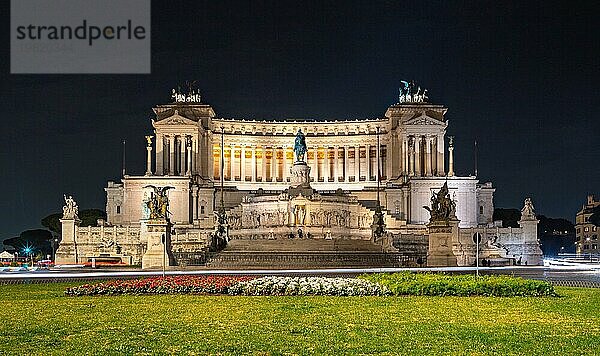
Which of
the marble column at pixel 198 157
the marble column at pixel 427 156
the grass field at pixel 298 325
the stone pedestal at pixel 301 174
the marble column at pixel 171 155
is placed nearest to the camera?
the grass field at pixel 298 325

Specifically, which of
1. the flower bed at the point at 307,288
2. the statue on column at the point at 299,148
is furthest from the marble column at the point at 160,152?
the flower bed at the point at 307,288

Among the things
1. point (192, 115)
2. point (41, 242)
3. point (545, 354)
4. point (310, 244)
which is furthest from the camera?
point (41, 242)

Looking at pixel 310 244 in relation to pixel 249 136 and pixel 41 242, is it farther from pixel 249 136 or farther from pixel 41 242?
pixel 41 242

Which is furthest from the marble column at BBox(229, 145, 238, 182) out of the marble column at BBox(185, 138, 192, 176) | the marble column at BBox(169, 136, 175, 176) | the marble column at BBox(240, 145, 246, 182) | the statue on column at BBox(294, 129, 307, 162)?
the statue on column at BBox(294, 129, 307, 162)

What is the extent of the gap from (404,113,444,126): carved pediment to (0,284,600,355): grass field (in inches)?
3884

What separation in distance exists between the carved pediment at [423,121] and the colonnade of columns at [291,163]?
947 cm

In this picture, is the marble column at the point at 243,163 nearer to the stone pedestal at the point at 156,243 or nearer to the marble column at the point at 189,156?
the marble column at the point at 189,156

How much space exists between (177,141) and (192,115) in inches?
234

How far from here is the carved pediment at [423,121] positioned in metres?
132

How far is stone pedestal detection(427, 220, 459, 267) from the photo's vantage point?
62500 mm

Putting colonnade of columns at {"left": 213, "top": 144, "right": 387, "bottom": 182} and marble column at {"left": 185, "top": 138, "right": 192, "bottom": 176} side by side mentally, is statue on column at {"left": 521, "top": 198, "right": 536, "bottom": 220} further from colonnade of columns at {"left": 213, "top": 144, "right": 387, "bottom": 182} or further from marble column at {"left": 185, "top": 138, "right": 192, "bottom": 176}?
marble column at {"left": 185, "top": 138, "right": 192, "bottom": 176}

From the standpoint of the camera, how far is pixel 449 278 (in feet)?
119

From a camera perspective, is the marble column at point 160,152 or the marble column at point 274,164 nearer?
the marble column at point 160,152

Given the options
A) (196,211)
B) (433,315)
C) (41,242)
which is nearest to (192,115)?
(196,211)
